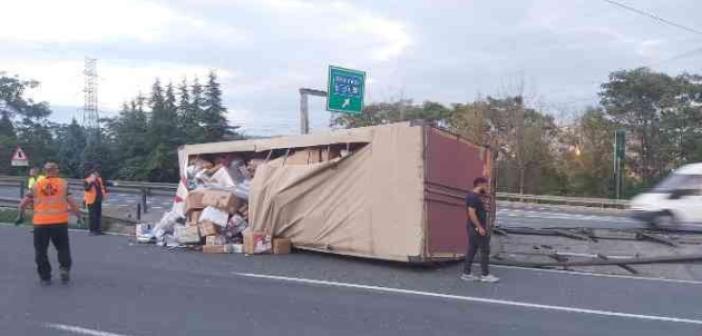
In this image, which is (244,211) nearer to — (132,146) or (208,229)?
(208,229)

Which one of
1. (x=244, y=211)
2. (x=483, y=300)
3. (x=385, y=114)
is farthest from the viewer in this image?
(x=385, y=114)

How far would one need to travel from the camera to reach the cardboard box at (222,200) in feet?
46.0

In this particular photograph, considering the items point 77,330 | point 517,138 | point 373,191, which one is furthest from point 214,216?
point 517,138

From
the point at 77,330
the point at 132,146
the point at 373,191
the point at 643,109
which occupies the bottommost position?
the point at 77,330

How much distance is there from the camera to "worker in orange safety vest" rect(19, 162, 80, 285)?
31.0ft

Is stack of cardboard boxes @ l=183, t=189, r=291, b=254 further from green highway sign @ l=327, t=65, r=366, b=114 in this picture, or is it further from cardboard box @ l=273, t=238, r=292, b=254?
green highway sign @ l=327, t=65, r=366, b=114

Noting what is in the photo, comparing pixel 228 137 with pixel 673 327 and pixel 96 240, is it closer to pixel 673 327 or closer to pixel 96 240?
pixel 96 240

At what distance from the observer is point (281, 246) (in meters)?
13.2

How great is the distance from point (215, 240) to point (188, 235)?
674 mm

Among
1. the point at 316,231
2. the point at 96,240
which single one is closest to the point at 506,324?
the point at 316,231

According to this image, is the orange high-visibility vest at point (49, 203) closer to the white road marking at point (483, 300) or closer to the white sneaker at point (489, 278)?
the white road marking at point (483, 300)

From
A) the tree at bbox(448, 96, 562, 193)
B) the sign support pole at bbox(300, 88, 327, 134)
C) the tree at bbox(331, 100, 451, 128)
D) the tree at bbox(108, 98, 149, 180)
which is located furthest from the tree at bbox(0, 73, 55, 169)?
the sign support pole at bbox(300, 88, 327, 134)

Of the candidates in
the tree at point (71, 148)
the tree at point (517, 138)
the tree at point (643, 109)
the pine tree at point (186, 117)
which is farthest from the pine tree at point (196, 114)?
the tree at point (643, 109)

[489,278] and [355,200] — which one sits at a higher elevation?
[355,200]
